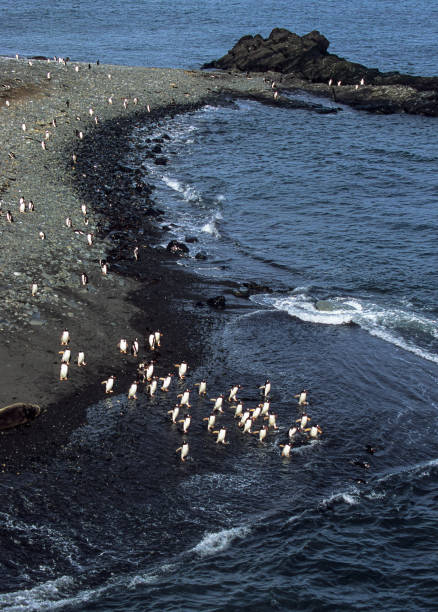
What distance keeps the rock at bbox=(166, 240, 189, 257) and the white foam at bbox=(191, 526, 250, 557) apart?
21.2m

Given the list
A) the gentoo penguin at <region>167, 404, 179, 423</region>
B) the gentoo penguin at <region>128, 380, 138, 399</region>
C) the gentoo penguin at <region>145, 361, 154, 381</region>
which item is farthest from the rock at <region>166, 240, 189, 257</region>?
the gentoo penguin at <region>167, 404, 179, 423</region>

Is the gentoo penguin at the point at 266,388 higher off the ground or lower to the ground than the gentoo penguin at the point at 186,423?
higher

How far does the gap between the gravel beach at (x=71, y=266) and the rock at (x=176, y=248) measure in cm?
62

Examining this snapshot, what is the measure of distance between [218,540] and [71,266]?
18092mm

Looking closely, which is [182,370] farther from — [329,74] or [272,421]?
[329,74]

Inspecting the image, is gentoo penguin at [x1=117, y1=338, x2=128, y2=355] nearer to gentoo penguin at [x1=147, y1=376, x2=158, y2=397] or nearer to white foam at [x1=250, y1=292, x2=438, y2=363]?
gentoo penguin at [x1=147, y1=376, x2=158, y2=397]

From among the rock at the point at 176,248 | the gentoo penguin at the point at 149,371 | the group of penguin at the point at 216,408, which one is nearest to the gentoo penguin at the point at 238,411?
the group of penguin at the point at 216,408

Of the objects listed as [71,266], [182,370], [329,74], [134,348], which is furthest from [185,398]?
[329,74]

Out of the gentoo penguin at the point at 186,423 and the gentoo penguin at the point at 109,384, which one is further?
the gentoo penguin at the point at 109,384

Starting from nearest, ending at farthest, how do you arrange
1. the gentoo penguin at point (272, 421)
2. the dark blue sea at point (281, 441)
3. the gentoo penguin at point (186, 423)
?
the dark blue sea at point (281, 441), the gentoo penguin at point (186, 423), the gentoo penguin at point (272, 421)

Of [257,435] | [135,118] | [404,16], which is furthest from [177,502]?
[404,16]

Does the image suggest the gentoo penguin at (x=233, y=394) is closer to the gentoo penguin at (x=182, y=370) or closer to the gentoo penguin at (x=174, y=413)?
the gentoo penguin at (x=182, y=370)

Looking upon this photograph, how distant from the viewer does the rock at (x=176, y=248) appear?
131ft

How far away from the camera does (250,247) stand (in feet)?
141
